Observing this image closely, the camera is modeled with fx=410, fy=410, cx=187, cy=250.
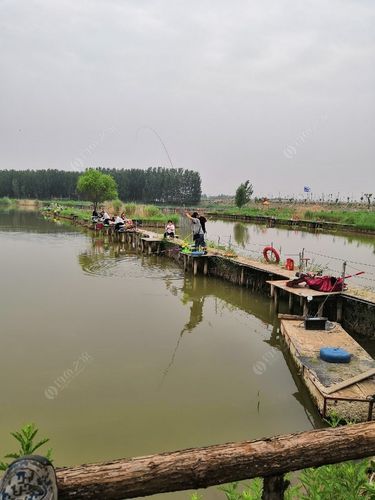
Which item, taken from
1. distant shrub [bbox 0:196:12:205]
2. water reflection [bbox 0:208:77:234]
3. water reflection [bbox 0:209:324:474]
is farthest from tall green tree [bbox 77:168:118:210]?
water reflection [bbox 0:209:324:474]

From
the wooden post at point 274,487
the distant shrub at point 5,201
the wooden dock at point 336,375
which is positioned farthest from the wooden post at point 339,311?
the distant shrub at point 5,201

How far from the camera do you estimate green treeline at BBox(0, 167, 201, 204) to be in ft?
317

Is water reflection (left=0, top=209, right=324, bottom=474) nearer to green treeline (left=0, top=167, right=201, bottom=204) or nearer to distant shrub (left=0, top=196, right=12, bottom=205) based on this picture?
distant shrub (left=0, top=196, right=12, bottom=205)

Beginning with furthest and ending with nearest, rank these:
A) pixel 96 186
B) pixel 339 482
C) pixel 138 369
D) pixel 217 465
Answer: pixel 96 186 < pixel 138 369 < pixel 339 482 < pixel 217 465

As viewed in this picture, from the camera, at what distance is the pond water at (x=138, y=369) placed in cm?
586

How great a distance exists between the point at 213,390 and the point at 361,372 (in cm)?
245

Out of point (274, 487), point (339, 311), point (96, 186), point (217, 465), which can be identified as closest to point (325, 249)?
point (339, 311)

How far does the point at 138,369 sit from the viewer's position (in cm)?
782

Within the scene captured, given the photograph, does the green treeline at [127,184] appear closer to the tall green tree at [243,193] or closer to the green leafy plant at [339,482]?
the tall green tree at [243,193]

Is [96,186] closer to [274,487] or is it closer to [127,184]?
[127,184]

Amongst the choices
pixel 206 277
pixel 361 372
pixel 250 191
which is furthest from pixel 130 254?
pixel 250 191

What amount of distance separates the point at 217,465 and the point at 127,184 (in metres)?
97.2

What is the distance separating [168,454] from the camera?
1.98 meters

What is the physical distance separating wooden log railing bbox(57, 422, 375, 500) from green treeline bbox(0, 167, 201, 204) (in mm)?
91497
